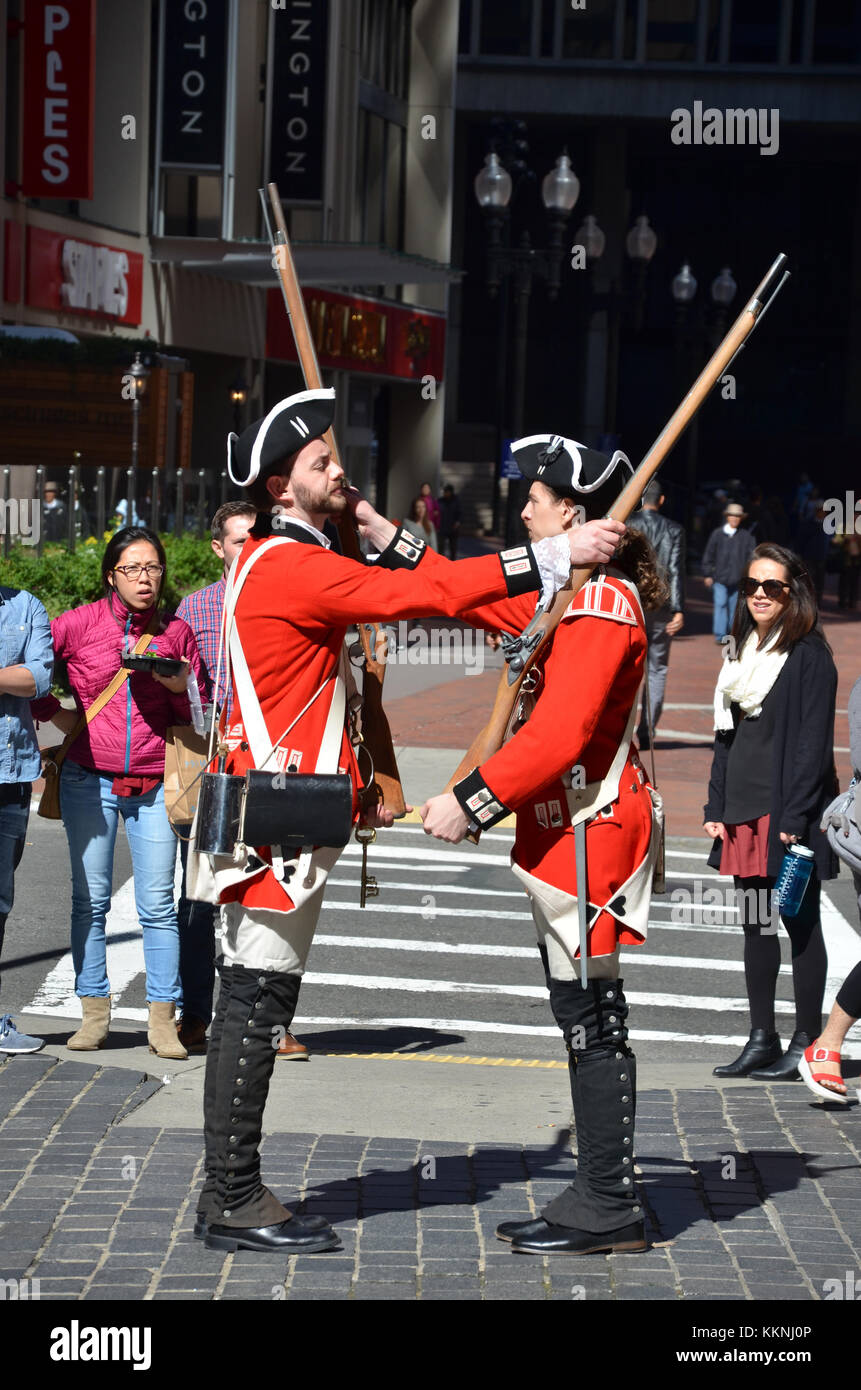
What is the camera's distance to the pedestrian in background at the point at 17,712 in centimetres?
669

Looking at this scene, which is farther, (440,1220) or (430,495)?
(430,495)

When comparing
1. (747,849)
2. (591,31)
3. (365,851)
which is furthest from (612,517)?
(591,31)

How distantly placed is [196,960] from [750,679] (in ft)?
8.27

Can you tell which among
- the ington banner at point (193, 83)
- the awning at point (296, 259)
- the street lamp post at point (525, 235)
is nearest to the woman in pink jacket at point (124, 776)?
the street lamp post at point (525, 235)

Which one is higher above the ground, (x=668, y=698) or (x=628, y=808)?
(x=628, y=808)

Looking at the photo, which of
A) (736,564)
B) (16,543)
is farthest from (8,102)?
(736,564)

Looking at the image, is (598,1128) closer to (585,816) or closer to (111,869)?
(585,816)

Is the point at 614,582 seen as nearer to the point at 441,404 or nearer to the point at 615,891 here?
the point at 615,891

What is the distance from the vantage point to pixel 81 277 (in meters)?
24.7

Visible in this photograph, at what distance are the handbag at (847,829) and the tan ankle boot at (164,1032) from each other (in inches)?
104

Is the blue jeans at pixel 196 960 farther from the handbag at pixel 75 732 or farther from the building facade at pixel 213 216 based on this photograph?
the building facade at pixel 213 216

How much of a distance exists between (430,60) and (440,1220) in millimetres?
39411

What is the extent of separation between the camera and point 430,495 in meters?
39.7

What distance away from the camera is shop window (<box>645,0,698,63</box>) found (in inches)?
2434
